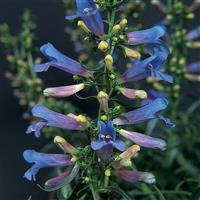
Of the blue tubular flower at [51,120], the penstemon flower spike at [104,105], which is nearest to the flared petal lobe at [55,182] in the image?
the penstemon flower spike at [104,105]

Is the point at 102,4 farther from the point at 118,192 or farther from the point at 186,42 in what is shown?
the point at 186,42

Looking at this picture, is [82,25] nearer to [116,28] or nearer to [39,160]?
[116,28]

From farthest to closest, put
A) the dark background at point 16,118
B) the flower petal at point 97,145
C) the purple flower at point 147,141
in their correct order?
1. the dark background at point 16,118
2. the purple flower at point 147,141
3. the flower petal at point 97,145

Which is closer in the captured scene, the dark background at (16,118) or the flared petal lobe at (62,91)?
the flared petal lobe at (62,91)

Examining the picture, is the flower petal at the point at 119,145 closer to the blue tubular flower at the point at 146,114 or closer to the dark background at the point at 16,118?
the blue tubular flower at the point at 146,114

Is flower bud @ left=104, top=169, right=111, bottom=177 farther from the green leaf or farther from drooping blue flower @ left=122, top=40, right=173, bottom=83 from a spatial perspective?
drooping blue flower @ left=122, top=40, right=173, bottom=83

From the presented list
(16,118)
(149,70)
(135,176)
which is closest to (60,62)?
(149,70)

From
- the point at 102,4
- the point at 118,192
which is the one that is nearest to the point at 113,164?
the point at 118,192
